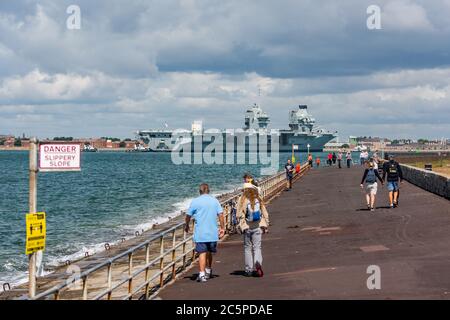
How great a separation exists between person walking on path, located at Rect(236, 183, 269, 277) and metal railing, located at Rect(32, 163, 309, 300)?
1.43 meters

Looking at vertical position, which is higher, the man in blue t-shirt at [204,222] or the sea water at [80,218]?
the man in blue t-shirt at [204,222]

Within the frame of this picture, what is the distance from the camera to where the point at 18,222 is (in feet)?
131

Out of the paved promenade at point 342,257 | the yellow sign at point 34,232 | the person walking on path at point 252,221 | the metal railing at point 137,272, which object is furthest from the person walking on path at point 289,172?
the yellow sign at point 34,232

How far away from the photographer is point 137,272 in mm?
10969

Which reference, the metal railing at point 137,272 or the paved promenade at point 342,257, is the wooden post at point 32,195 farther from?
the paved promenade at point 342,257

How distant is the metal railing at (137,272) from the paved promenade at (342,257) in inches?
16.2

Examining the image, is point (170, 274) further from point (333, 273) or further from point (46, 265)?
point (46, 265)

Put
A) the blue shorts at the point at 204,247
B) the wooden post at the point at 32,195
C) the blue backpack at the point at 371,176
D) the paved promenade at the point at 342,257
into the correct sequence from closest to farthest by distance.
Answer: the wooden post at the point at 32,195 < the paved promenade at the point at 342,257 < the blue shorts at the point at 204,247 < the blue backpack at the point at 371,176

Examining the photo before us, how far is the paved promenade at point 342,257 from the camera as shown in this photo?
10891 millimetres

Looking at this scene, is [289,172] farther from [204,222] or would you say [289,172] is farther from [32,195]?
[32,195]

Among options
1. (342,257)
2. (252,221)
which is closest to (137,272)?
(252,221)
